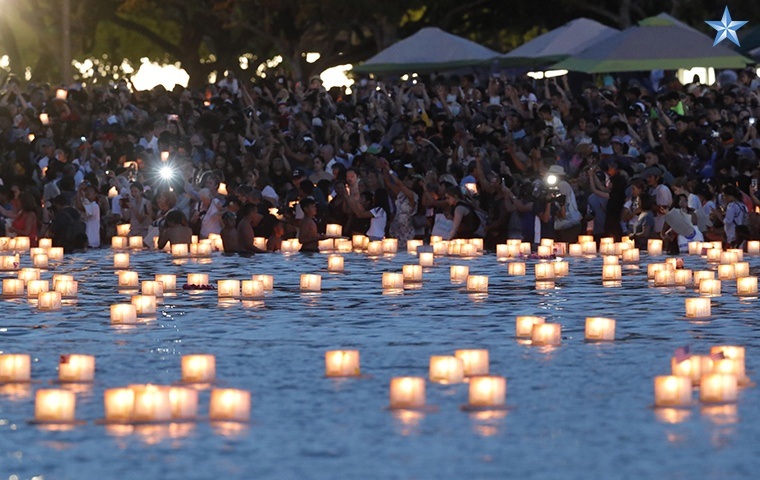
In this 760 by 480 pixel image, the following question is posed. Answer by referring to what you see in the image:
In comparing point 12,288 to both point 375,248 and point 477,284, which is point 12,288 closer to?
point 477,284

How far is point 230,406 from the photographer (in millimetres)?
10781

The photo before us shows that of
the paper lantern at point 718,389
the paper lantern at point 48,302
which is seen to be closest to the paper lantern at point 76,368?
the paper lantern at point 718,389

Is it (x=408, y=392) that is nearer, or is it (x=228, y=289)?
(x=408, y=392)

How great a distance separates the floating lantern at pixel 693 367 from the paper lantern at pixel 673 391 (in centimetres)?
54

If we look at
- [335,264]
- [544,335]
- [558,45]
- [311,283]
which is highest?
[558,45]

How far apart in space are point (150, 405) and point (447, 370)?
227cm

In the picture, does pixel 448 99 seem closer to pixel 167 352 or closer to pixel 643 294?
pixel 643 294

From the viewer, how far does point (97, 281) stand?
20812 millimetres

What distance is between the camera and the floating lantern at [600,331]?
14.5 meters

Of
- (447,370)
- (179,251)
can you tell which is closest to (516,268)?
(179,251)

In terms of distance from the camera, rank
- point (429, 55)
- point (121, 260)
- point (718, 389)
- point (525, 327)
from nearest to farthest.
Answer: point (718, 389), point (525, 327), point (121, 260), point (429, 55)

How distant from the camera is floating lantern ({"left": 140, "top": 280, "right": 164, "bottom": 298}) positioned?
18156 millimetres

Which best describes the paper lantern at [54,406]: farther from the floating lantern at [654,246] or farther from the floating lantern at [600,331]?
the floating lantern at [654,246]

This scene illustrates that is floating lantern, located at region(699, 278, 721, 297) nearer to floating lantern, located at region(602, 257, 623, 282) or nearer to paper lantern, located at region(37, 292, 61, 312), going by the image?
floating lantern, located at region(602, 257, 623, 282)
